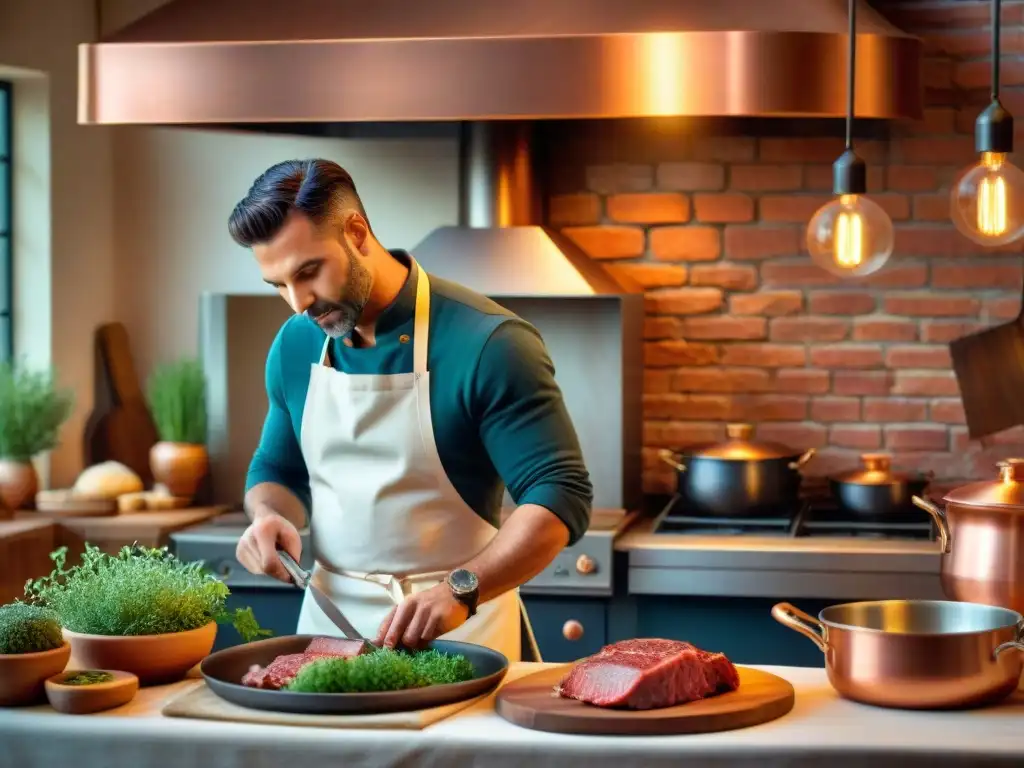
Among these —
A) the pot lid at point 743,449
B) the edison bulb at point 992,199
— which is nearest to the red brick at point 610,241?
the pot lid at point 743,449

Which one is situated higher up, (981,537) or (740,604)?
(981,537)

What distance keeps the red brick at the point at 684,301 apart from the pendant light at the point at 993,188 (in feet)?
5.50

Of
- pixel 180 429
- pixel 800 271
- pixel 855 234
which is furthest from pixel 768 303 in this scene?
pixel 180 429

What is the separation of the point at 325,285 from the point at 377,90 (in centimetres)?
115

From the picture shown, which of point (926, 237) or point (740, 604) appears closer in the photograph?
point (740, 604)

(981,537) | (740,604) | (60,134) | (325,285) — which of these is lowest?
(740,604)

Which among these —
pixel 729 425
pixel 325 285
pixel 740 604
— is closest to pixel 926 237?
pixel 729 425

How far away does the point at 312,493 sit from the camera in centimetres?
288

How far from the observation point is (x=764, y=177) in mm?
4270

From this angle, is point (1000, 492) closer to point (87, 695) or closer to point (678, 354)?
point (87, 695)

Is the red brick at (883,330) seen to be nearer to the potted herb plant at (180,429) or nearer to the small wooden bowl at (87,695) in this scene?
the potted herb plant at (180,429)

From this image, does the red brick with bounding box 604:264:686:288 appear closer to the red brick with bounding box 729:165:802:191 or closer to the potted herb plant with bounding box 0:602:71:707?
the red brick with bounding box 729:165:802:191

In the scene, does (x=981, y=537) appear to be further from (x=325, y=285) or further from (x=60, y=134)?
(x=60, y=134)

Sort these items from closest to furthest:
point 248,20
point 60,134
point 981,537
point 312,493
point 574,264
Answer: point 981,537 < point 312,493 < point 248,20 < point 574,264 < point 60,134
